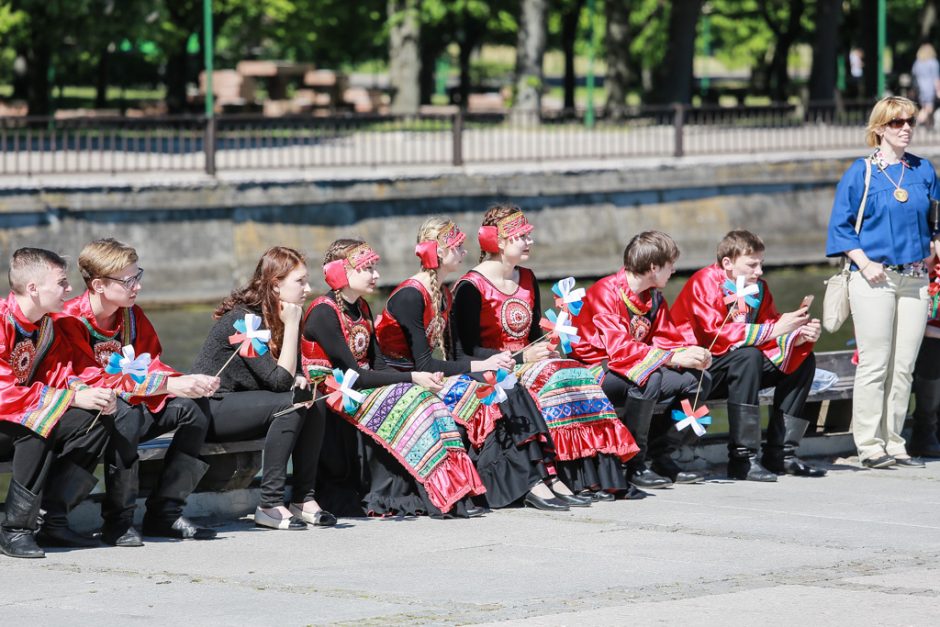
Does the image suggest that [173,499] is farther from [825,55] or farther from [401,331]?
[825,55]

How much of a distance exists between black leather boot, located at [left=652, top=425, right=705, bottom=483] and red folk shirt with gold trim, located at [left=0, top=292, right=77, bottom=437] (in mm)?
3124

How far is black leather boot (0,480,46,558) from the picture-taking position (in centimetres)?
640

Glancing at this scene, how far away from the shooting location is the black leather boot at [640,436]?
798 cm

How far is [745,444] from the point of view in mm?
8258

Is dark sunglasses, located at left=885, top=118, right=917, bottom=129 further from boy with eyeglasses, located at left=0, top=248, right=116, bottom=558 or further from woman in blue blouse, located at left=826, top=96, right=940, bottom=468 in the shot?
boy with eyeglasses, located at left=0, top=248, right=116, bottom=558

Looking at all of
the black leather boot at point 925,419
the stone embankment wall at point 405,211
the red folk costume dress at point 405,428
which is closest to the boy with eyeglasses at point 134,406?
the red folk costume dress at point 405,428

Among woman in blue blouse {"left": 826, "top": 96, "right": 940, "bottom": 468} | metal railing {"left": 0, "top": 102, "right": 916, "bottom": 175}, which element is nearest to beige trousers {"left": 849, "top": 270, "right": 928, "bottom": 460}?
woman in blue blouse {"left": 826, "top": 96, "right": 940, "bottom": 468}

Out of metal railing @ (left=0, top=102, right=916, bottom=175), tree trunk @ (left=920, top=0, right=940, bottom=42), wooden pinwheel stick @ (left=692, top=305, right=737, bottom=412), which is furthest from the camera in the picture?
tree trunk @ (left=920, top=0, right=940, bottom=42)

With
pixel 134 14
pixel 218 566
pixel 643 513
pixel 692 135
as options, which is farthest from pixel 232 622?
pixel 134 14

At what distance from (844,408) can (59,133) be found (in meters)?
15.4

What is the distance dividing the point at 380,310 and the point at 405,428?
11.7m

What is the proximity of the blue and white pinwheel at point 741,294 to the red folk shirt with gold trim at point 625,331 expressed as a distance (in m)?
0.30

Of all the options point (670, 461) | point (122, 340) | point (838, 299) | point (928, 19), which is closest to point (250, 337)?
point (122, 340)

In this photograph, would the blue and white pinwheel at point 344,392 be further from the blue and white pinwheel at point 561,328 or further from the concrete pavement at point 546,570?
the blue and white pinwheel at point 561,328
